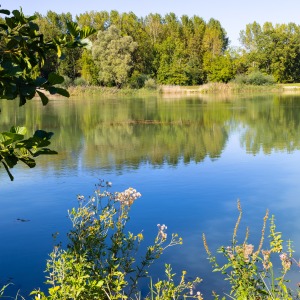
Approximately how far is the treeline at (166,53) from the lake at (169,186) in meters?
28.9

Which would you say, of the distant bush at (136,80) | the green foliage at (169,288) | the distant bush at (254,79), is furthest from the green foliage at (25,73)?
the distant bush at (254,79)

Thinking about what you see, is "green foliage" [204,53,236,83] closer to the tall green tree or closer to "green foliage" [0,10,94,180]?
the tall green tree

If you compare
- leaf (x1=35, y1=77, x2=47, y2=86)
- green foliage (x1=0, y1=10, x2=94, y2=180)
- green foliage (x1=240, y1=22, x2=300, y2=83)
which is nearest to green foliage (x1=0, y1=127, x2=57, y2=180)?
green foliage (x1=0, y1=10, x2=94, y2=180)

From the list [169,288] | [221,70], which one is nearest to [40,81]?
[169,288]

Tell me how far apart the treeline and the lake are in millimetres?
28927

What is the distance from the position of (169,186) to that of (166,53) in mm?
44702

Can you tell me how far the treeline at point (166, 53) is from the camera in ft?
141

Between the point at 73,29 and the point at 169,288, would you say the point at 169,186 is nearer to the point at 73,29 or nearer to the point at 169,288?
the point at 169,288

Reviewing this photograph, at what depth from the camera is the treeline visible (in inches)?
1689

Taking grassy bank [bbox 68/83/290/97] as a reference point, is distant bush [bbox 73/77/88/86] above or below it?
above

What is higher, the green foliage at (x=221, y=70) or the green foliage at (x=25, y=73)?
the green foliage at (x=221, y=70)

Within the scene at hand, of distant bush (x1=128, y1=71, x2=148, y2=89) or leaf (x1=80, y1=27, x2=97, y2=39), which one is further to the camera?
distant bush (x1=128, y1=71, x2=148, y2=89)

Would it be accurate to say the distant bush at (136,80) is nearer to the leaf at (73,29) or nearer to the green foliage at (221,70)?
the green foliage at (221,70)

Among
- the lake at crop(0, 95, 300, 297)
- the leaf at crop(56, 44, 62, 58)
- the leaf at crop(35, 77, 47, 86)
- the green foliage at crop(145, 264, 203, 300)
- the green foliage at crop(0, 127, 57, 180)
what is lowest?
the lake at crop(0, 95, 300, 297)
